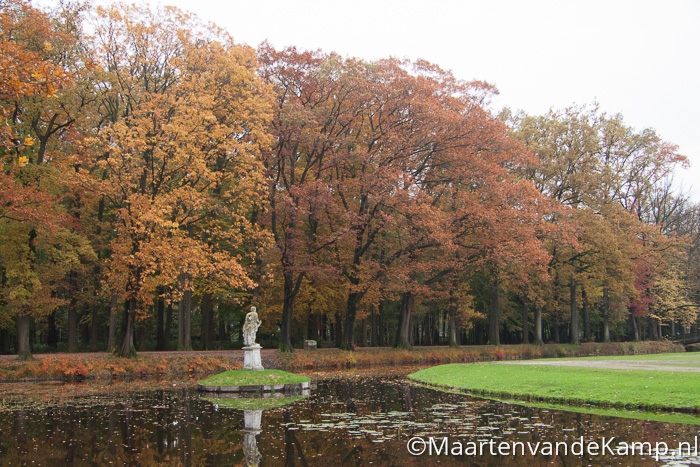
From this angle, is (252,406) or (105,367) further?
(105,367)

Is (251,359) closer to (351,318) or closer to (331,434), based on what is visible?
(331,434)

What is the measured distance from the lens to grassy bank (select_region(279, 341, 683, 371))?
36.0 metres

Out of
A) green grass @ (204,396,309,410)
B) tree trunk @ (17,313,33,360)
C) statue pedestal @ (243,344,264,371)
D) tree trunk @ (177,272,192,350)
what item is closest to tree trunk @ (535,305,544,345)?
tree trunk @ (177,272,192,350)

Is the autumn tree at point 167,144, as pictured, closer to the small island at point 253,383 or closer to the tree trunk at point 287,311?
the tree trunk at point 287,311

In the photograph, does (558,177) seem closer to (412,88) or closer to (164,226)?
(412,88)

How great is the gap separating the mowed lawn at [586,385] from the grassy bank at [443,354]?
422 inches

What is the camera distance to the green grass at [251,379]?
850 inches

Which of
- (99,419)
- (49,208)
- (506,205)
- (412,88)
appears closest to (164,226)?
(49,208)

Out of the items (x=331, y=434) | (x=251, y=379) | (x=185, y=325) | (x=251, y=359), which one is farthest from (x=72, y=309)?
(x=331, y=434)

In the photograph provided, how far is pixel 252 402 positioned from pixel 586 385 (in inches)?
453

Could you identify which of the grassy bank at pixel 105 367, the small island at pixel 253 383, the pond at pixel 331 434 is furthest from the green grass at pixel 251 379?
the grassy bank at pixel 105 367

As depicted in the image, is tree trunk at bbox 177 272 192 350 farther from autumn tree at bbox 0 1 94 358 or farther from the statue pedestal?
the statue pedestal

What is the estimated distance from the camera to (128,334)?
30.7 metres

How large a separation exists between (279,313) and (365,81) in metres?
19.2
